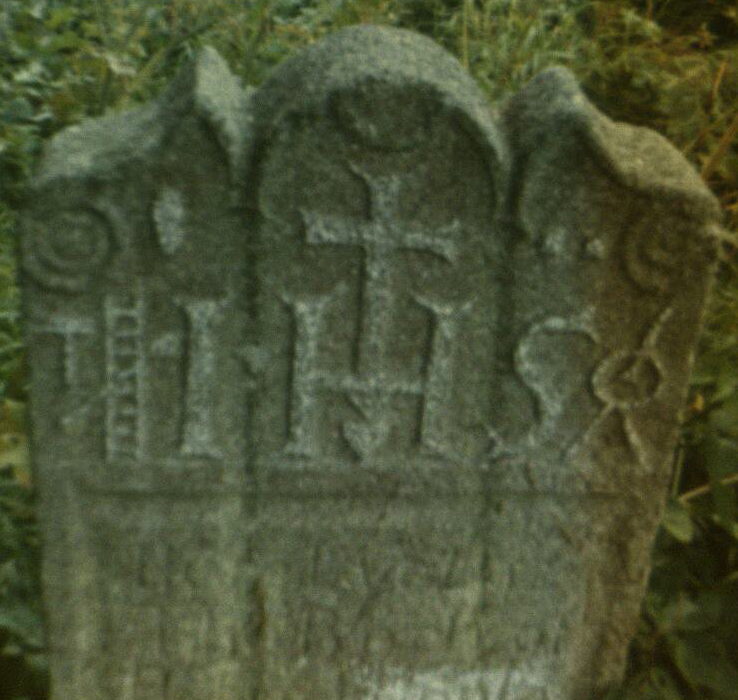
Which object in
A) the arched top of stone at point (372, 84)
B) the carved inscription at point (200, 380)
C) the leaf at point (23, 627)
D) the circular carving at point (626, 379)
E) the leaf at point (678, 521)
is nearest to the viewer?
the arched top of stone at point (372, 84)

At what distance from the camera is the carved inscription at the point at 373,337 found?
1556mm

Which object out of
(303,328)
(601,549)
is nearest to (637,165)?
(303,328)

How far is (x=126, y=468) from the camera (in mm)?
1667

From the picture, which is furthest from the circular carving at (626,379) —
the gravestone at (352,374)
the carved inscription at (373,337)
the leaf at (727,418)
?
the leaf at (727,418)

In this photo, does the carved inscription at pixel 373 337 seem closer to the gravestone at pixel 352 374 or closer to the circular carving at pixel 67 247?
the gravestone at pixel 352 374

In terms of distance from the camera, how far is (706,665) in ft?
6.68

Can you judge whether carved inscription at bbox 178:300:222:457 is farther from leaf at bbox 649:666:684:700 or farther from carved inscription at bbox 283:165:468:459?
leaf at bbox 649:666:684:700

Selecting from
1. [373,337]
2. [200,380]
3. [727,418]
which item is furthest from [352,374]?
[727,418]

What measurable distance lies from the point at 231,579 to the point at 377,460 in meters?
0.32

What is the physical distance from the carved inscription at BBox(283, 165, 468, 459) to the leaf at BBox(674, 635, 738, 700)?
28.1 inches

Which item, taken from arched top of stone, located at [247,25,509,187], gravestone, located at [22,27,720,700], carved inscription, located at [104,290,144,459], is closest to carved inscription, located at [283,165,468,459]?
gravestone, located at [22,27,720,700]

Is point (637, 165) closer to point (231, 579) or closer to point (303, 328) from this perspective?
point (303, 328)

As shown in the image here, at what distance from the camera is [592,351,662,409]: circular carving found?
67.0 inches

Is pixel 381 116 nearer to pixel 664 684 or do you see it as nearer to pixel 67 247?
pixel 67 247
